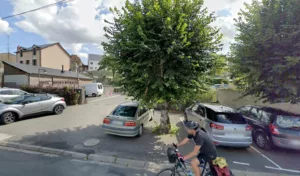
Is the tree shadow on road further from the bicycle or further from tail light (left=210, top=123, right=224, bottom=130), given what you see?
tail light (left=210, top=123, right=224, bottom=130)

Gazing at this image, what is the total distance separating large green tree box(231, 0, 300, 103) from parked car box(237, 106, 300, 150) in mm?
611

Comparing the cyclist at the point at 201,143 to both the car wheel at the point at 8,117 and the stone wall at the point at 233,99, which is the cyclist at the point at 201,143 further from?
the car wheel at the point at 8,117

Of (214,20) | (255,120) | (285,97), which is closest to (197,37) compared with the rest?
(214,20)

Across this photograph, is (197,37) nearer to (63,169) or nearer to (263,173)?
(263,173)

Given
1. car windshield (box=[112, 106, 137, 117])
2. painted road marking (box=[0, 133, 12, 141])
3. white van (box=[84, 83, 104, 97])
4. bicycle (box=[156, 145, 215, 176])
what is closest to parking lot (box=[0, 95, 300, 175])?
painted road marking (box=[0, 133, 12, 141])

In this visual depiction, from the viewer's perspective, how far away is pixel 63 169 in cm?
384

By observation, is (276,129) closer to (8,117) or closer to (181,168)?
(181,168)

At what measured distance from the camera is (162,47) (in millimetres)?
5219

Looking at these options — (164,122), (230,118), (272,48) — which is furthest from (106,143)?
(272,48)

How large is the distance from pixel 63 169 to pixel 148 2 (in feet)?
Result: 18.6

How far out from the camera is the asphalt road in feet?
11.9

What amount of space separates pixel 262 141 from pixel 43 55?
37319 mm

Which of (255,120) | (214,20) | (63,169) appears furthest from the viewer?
(255,120)

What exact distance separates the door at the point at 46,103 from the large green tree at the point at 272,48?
33.5 feet
